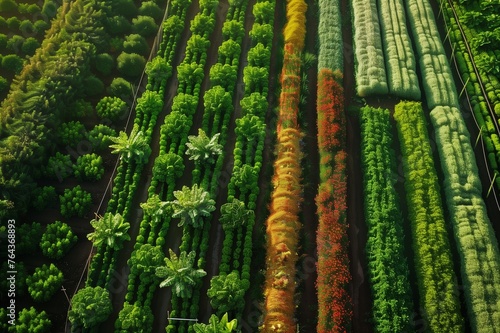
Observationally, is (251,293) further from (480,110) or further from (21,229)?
(480,110)

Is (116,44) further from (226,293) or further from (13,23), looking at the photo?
(226,293)

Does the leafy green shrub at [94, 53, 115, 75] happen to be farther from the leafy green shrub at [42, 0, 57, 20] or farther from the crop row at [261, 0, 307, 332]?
the crop row at [261, 0, 307, 332]

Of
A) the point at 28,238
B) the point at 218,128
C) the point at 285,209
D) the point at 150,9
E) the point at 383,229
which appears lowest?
the point at 28,238

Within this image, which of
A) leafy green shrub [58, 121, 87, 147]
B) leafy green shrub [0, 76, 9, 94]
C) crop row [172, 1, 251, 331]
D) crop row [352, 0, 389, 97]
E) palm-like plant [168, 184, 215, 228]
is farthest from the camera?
crop row [352, 0, 389, 97]

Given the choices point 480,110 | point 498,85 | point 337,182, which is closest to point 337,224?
point 337,182

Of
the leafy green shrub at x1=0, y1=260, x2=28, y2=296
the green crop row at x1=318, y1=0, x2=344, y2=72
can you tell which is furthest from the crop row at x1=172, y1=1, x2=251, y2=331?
the leafy green shrub at x1=0, y1=260, x2=28, y2=296

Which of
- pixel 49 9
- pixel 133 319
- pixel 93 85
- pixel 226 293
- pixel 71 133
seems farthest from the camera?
pixel 49 9

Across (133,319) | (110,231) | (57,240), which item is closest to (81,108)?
(57,240)
